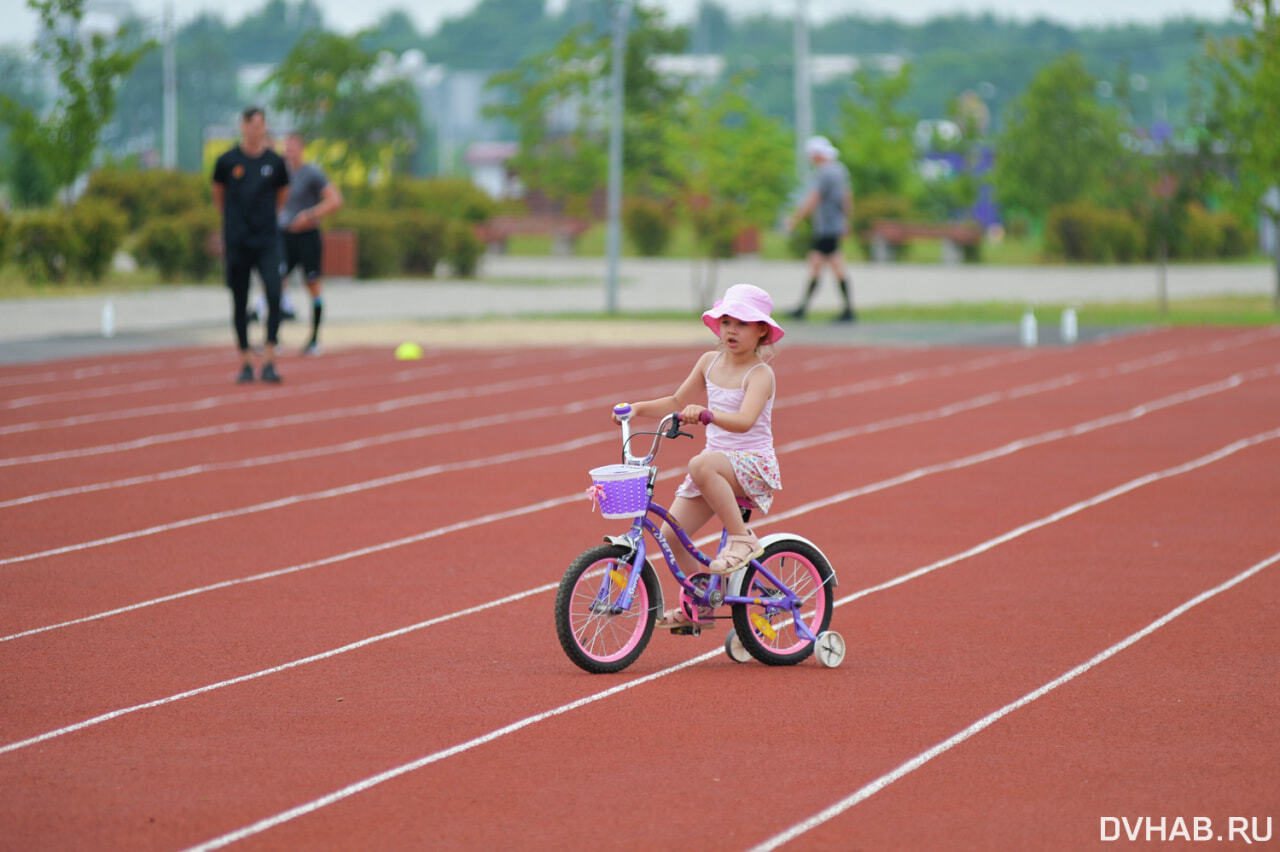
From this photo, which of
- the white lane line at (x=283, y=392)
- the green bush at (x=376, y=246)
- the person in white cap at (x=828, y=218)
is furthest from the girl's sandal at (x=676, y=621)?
the green bush at (x=376, y=246)

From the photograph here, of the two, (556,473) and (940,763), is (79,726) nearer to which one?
(940,763)

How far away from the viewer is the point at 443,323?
75.4 feet

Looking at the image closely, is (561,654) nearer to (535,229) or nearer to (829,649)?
(829,649)

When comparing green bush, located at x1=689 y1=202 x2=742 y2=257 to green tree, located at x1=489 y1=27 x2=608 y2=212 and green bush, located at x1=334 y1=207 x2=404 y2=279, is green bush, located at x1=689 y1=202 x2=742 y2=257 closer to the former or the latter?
green bush, located at x1=334 y1=207 x2=404 y2=279

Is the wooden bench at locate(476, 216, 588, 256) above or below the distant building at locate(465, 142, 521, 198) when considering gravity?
below

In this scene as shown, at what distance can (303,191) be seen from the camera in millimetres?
18734

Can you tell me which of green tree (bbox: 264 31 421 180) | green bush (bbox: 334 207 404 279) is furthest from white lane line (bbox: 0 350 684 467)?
green tree (bbox: 264 31 421 180)

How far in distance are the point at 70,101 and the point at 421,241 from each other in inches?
283

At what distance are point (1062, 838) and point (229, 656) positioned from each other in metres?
3.42

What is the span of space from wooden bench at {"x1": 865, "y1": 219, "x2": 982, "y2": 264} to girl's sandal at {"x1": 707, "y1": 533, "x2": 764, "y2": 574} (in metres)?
34.8

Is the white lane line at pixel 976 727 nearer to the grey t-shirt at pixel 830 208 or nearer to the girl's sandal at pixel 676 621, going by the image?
the girl's sandal at pixel 676 621

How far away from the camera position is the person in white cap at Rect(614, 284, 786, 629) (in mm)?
6840

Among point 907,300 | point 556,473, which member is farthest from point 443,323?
point 556,473

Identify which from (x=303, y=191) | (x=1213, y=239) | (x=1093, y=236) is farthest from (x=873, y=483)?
(x=1213, y=239)
